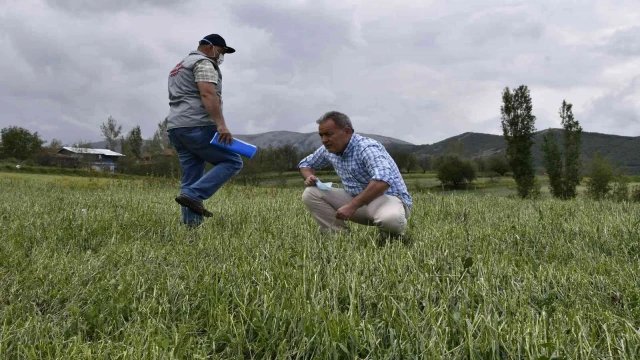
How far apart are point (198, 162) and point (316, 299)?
4005 mm

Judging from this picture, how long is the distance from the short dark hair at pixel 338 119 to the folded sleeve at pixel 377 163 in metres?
0.32

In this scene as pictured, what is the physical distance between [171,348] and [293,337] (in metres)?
0.52

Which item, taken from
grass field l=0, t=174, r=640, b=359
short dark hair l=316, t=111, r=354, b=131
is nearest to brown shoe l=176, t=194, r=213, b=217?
grass field l=0, t=174, r=640, b=359

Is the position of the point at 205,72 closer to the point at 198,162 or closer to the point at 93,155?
the point at 198,162

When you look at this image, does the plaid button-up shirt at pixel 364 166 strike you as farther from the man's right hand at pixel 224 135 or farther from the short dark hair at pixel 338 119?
the man's right hand at pixel 224 135

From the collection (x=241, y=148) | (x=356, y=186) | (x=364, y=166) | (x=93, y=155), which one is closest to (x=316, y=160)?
(x=356, y=186)

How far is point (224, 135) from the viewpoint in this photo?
5.44 metres

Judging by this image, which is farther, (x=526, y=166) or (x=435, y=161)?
(x=435, y=161)

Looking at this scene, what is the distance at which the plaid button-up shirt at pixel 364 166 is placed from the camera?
442 cm

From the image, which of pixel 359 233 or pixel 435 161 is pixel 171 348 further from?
pixel 435 161

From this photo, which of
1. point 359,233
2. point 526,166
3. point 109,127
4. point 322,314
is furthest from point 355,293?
point 109,127

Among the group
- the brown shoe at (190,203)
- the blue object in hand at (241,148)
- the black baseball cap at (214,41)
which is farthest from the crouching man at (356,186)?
the black baseball cap at (214,41)

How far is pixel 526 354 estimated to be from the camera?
5.62ft

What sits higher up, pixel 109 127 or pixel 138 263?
pixel 109 127
